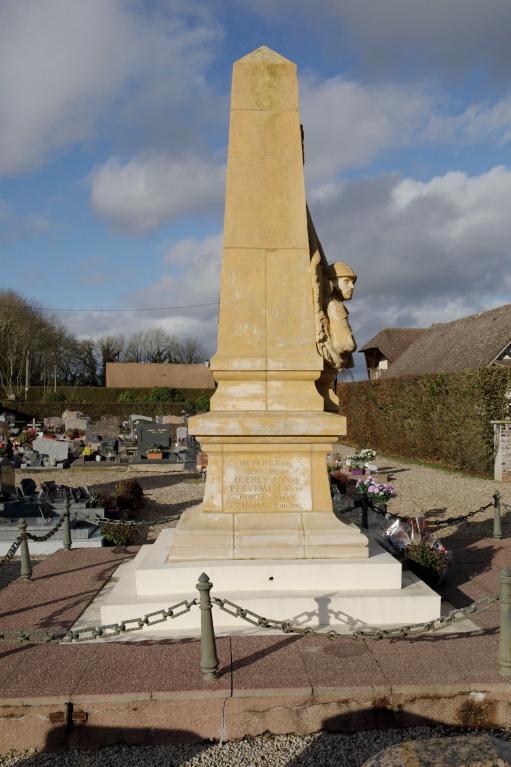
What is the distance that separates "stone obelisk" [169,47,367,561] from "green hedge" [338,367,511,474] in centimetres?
1354

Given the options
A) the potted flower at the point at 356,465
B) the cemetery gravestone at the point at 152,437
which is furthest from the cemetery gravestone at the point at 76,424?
the potted flower at the point at 356,465

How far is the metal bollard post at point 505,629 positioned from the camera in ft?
13.6

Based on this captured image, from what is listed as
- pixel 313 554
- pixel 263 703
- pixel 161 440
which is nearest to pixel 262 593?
pixel 313 554

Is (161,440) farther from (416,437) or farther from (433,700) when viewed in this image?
(433,700)

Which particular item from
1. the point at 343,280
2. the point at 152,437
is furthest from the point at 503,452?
the point at 343,280

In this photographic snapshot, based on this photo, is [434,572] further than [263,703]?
Yes

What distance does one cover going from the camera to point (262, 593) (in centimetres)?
520

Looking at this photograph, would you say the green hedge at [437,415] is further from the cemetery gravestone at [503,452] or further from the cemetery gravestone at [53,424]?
the cemetery gravestone at [53,424]

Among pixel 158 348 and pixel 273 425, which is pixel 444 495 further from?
pixel 158 348

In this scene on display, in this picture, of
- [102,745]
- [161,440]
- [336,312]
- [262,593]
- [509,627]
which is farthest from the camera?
[161,440]

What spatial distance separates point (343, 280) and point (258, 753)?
14.0ft

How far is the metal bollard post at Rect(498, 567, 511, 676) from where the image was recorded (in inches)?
163

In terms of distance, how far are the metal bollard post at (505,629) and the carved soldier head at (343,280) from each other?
309 cm

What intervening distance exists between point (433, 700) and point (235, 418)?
2.82m
